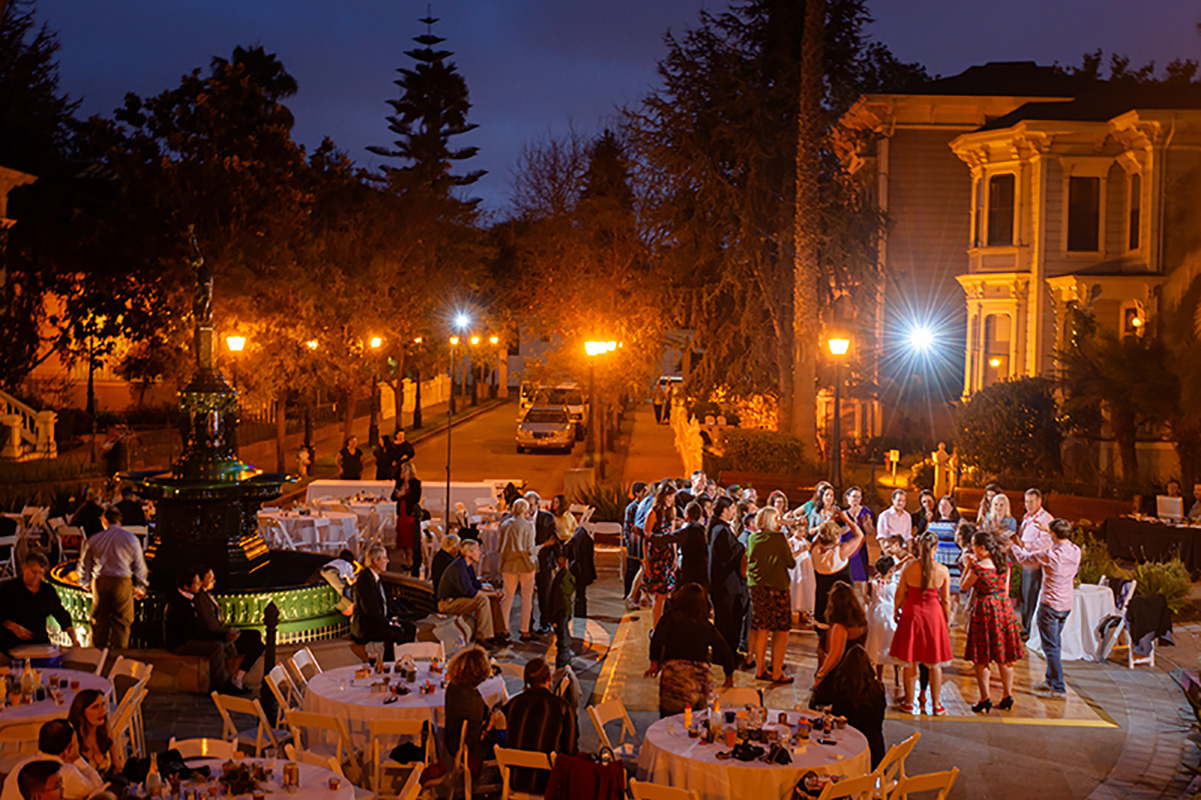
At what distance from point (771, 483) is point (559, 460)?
14.5 m

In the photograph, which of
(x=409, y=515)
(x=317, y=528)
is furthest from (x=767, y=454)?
(x=317, y=528)

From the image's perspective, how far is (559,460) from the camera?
38.1 metres

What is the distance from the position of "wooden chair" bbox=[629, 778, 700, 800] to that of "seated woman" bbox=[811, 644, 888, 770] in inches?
79.7

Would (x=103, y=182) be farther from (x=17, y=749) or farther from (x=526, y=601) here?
(x=17, y=749)

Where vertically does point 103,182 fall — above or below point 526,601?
above

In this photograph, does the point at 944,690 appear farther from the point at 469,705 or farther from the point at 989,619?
the point at 469,705

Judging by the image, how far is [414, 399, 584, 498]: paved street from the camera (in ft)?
107

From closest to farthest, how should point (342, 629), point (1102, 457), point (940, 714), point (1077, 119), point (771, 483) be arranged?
point (940, 714) → point (342, 629) → point (771, 483) → point (1102, 457) → point (1077, 119)

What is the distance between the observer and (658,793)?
6785 millimetres

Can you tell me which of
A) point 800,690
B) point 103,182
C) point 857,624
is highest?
point 103,182

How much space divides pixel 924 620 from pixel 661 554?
3380mm

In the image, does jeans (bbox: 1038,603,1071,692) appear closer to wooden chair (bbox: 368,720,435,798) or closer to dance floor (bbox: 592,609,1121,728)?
dance floor (bbox: 592,609,1121,728)

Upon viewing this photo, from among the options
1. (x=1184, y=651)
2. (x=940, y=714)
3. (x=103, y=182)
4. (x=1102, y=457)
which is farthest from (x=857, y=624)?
(x=103, y=182)

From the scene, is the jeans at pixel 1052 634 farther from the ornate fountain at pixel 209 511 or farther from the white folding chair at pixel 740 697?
the ornate fountain at pixel 209 511
